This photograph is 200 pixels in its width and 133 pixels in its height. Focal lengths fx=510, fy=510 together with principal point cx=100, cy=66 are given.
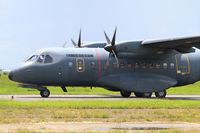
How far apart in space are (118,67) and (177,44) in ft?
16.6

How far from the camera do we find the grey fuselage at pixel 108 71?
3881 cm

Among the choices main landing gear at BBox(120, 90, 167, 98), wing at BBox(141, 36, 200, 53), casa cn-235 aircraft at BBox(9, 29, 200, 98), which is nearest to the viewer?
wing at BBox(141, 36, 200, 53)

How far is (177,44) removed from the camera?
126 ft

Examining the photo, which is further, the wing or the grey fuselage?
the grey fuselage

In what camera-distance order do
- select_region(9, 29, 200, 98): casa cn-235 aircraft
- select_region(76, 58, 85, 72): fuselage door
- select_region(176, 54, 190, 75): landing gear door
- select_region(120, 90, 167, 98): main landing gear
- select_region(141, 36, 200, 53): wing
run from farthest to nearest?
select_region(176, 54, 190, 75): landing gear door, select_region(120, 90, 167, 98): main landing gear, select_region(76, 58, 85, 72): fuselage door, select_region(9, 29, 200, 98): casa cn-235 aircraft, select_region(141, 36, 200, 53): wing

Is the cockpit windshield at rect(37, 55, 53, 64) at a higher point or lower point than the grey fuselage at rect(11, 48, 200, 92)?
higher

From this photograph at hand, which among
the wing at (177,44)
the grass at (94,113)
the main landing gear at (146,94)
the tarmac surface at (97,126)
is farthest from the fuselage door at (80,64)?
the tarmac surface at (97,126)

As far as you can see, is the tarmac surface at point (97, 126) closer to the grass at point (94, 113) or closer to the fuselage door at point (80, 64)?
the grass at point (94, 113)

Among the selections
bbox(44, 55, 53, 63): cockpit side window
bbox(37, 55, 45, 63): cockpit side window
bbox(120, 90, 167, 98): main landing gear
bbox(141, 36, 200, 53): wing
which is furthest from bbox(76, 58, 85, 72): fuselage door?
bbox(141, 36, 200, 53): wing

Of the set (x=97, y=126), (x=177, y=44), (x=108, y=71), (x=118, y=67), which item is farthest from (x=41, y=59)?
(x=97, y=126)

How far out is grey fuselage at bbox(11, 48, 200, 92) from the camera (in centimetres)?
3881

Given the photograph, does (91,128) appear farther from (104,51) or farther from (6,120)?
(104,51)

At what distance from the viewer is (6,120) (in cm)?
1959

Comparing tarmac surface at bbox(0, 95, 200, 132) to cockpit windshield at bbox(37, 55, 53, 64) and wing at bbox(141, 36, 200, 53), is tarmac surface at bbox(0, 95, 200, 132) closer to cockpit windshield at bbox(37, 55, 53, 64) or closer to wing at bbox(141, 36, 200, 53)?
wing at bbox(141, 36, 200, 53)
